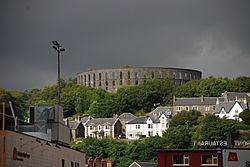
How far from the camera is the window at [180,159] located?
225 ft

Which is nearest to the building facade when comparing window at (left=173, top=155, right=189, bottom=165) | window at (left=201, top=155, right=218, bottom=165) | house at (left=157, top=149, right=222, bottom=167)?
house at (left=157, top=149, right=222, bottom=167)

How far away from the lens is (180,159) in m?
69.0

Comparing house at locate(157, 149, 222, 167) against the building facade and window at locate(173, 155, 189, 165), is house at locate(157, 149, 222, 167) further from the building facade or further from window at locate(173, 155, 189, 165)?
the building facade

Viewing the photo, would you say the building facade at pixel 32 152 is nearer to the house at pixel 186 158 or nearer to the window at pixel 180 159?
the house at pixel 186 158

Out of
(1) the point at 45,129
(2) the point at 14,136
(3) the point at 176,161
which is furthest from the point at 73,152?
(2) the point at 14,136

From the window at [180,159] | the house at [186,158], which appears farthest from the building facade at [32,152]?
the window at [180,159]

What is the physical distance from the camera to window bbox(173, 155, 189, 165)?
225ft

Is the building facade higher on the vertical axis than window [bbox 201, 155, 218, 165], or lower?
higher

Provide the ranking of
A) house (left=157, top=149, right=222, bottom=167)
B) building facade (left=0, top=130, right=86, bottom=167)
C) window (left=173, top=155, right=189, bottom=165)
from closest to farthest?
1. building facade (left=0, top=130, right=86, bottom=167)
2. house (left=157, top=149, right=222, bottom=167)
3. window (left=173, top=155, right=189, bottom=165)

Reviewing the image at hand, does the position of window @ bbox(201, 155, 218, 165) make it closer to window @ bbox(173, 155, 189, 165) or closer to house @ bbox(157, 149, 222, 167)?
house @ bbox(157, 149, 222, 167)

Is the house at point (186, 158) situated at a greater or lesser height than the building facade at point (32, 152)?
lesser

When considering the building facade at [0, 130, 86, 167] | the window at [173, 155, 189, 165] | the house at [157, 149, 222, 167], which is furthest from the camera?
the window at [173, 155, 189, 165]

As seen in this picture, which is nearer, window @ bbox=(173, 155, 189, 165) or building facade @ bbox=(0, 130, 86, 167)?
building facade @ bbox=(0, 130, 86, 167)

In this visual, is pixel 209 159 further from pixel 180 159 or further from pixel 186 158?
pixel 180 159
